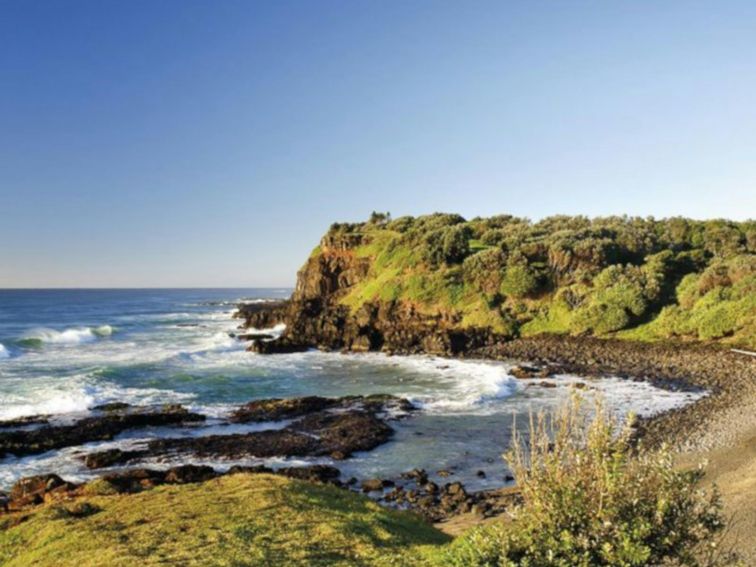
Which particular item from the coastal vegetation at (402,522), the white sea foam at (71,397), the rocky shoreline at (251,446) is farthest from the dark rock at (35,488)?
the white sea foam at (71,397)

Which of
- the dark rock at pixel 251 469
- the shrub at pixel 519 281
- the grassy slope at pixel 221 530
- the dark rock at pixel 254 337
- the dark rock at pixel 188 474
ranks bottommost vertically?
the dark rock at pixel 251 469

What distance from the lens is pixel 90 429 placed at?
3109cm

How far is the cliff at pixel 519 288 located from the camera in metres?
55.6

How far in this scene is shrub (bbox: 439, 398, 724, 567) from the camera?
299 inches

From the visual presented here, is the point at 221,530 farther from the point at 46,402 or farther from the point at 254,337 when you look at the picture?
the point at 254,337

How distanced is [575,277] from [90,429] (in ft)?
171

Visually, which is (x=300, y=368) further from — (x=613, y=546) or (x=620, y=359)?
(x=613, y=546)

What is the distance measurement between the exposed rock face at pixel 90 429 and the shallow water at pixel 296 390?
2.99 ft

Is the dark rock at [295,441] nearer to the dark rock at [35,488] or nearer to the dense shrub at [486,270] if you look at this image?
the dark rock at [35,488]

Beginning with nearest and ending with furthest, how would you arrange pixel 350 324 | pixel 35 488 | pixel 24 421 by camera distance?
pixel 35 488
pixel 24 421
pixel 350 324

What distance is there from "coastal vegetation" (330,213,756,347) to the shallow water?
45.6 feet

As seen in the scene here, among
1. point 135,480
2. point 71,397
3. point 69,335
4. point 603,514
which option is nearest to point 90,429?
point 71,397

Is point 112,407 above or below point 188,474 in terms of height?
below

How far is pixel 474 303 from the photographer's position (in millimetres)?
68938
